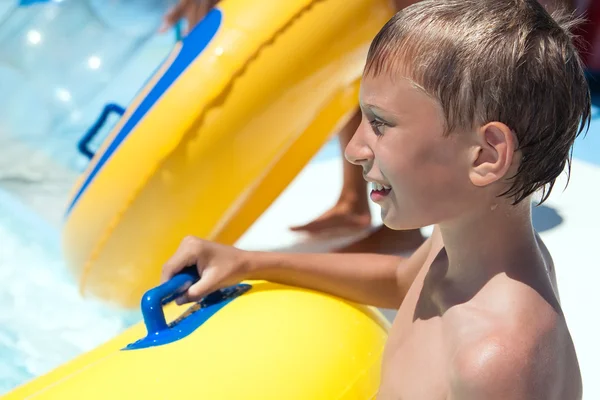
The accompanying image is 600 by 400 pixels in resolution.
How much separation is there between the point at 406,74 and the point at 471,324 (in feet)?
0.84

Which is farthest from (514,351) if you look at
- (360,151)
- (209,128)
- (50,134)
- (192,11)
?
(50,134)

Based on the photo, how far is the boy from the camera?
761 mm

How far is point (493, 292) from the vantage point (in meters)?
0.83

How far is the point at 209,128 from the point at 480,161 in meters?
0.76

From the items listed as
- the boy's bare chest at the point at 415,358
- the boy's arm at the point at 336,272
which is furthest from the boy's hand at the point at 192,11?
the boy's bare chest at the point at 415,358

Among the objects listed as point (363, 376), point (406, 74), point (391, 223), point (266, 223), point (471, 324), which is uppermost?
point (406, 74)

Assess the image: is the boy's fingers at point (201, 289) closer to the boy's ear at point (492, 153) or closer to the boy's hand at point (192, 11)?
the boy's ear at point (492, 153)

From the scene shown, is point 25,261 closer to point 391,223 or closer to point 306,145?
point 306,145

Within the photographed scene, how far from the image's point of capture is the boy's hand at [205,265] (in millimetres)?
1095

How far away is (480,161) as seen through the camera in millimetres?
788

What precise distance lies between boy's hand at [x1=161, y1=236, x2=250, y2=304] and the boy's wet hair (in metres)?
0.43

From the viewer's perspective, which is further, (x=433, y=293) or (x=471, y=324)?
(x=433, y=293)

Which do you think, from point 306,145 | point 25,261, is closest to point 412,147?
point 306,145

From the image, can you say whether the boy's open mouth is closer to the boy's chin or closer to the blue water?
the boy's chin
